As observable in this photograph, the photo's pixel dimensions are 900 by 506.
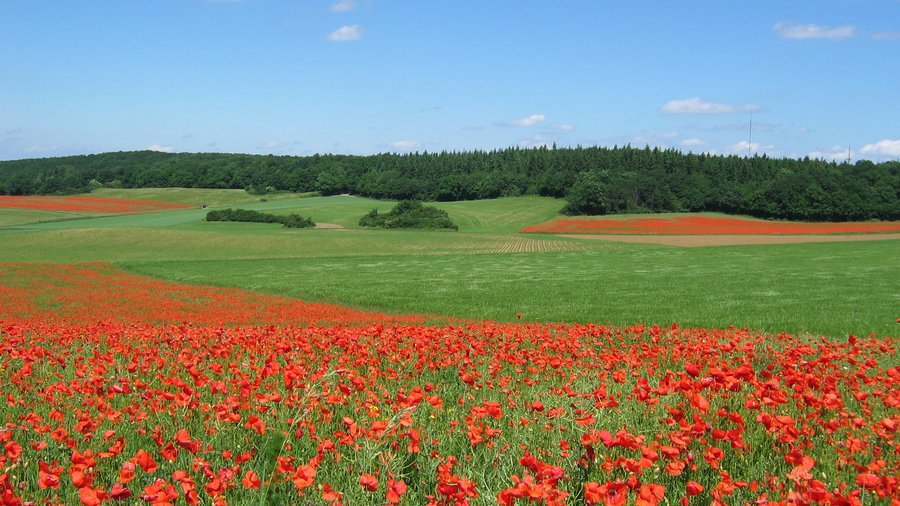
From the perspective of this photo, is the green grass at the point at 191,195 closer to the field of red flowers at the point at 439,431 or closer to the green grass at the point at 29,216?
the green grass at the point at 29,216

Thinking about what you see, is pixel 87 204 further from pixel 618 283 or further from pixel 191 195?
pixel 618 283

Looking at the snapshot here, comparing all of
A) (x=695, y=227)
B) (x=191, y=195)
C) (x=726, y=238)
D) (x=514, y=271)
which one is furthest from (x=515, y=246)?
(x=191, y=195)

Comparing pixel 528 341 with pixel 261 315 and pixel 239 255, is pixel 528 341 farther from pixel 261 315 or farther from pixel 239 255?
pixel 239 255

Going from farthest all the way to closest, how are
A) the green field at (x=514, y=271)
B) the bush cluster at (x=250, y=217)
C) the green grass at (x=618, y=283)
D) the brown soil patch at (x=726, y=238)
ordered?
the bush cluster at (x=250, y=217) → the brown soil patch at (x=726, y=238) → the green field at (x=514, y=271) → the green grass at (x=618, y=283)

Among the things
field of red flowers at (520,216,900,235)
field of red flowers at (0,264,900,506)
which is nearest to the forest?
field of red flowers at (520,216,900,235)

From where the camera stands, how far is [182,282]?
4347 centimetres

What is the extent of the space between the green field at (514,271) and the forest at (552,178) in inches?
1403

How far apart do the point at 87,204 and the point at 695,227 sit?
9471 cm

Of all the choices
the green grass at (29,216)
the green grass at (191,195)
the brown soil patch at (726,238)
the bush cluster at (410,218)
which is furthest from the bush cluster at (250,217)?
the brown soil patch at (726,238)

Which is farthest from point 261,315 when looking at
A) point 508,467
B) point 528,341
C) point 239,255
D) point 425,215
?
point 425,215

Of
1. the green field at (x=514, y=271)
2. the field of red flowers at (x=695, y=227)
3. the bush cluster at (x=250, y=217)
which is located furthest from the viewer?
the bush cluster at (x=250, y=217)

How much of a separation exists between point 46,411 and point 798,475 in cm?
570

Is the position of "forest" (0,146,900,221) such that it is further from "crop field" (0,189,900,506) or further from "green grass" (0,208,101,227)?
"crop field" (0,189,900,506)

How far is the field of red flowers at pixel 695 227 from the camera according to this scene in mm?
89750
